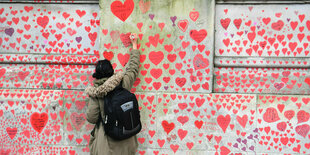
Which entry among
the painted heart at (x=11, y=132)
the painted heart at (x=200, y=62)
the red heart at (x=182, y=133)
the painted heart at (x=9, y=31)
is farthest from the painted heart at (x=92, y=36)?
the red heart at (x=182, y=133)

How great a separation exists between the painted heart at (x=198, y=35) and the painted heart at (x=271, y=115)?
1.53m

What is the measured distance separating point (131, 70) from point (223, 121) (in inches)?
65.5

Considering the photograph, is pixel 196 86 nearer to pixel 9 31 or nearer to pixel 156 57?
pixel 156 57

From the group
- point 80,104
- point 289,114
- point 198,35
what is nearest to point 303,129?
point 289,114

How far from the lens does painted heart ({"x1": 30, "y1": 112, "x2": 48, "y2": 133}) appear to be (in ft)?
13.1

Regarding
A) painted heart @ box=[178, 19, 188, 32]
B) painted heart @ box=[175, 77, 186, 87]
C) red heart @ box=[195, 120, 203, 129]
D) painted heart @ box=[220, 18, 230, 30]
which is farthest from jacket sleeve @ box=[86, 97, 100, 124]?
painted heart @ box=[220, 18, 230, 30]

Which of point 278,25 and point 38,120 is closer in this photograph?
point 278,25

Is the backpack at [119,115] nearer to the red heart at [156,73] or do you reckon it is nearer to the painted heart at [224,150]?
the red heart at [156,73]

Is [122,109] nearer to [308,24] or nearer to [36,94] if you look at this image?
[36,94]

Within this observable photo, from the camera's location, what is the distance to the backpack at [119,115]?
2.94 m

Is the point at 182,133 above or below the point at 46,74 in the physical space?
below

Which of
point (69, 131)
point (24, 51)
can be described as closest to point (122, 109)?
point (69, 131)

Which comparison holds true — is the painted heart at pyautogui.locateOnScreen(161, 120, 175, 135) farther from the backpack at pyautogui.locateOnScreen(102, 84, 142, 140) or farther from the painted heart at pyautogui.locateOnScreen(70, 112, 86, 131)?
the painted heart at pyautogui.locateOnScreen(70, 112, 86, 131)

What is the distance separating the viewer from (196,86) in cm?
381
